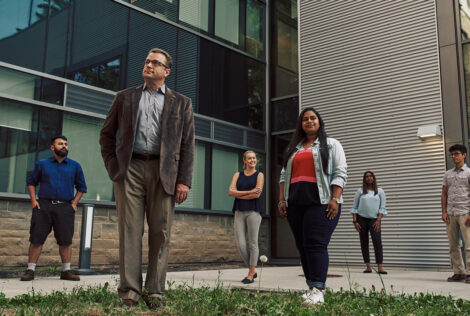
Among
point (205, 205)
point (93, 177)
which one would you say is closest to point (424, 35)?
point (205, 205)

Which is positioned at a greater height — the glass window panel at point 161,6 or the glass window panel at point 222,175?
the glass window panel at point 161,6

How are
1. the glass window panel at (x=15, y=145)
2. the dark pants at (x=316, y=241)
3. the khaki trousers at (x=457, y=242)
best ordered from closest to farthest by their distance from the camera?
1. the dark pants at (x=316, y=241)
2. the khaki trousers at (x=457, y=242)
3. the glass window panel at (x=15, y=145)

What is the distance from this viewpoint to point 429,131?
984cm

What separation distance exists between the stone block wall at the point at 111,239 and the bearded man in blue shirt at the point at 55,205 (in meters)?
1.83

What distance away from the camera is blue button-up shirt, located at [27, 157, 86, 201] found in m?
6.25

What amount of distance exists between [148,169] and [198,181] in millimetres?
7619

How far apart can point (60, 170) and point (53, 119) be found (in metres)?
→ 2.77

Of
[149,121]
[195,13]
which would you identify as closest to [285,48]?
[195,13]

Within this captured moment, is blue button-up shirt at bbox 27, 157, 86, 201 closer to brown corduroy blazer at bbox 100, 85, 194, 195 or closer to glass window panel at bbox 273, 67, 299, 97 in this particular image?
brown corduroy blazer at bbox 100, 85, 194, 195

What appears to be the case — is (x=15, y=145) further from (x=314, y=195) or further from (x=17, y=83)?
(x=314, y=195)

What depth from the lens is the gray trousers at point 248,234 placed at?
241 inches

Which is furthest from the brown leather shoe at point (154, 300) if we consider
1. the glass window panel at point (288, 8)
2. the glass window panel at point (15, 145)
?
the glass window panel at point (288, 8)

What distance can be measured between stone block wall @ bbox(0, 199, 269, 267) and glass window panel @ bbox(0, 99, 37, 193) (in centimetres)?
39

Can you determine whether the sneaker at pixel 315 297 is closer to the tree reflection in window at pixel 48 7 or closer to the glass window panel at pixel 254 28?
the tree reflection in window at pixel 48 7
